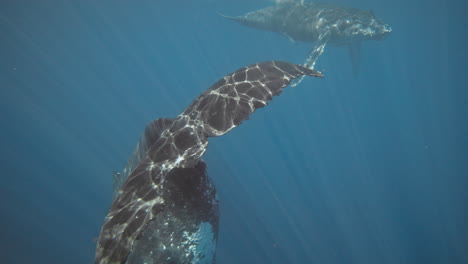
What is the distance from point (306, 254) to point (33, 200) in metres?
37.7

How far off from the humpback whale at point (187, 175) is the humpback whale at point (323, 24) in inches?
330

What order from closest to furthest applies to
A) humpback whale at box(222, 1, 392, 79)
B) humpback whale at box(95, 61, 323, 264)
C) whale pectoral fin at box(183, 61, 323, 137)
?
humpback whale at box(95, 61, 323, 264) → whale pectoral fin at box(183, 61, 323, 137) → humpback whale at box(222, 1, 392, 79)

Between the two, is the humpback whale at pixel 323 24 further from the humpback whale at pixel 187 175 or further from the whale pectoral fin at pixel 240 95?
the humpback whale at pixel 187 175

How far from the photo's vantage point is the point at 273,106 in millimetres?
31844

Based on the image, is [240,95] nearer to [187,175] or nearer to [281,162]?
[187,175]

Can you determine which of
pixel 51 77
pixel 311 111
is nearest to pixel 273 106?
pixel 311 111

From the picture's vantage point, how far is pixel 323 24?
1408cm

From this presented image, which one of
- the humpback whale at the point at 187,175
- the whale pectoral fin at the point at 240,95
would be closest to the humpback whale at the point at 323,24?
the whale pectoral fin at the point at 240,95

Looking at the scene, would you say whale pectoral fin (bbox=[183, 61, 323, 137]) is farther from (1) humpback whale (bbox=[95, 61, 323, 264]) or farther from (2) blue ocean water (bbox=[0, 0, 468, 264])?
(2) blue ocean water (bbox=[0, 0, 468, 264])

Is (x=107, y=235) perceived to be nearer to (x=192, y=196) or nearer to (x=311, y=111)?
(x=192, y=196)

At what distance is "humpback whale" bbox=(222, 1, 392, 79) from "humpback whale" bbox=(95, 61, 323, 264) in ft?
27.5

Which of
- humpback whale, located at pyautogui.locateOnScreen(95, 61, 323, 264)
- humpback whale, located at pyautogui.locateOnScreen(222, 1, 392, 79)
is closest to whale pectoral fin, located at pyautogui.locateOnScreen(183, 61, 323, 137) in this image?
humpback whale, located at pyautogui.locateOnScreen(95, 61, 323, 264)

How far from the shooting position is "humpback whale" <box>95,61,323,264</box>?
11.3 ft

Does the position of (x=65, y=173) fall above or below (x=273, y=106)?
above
